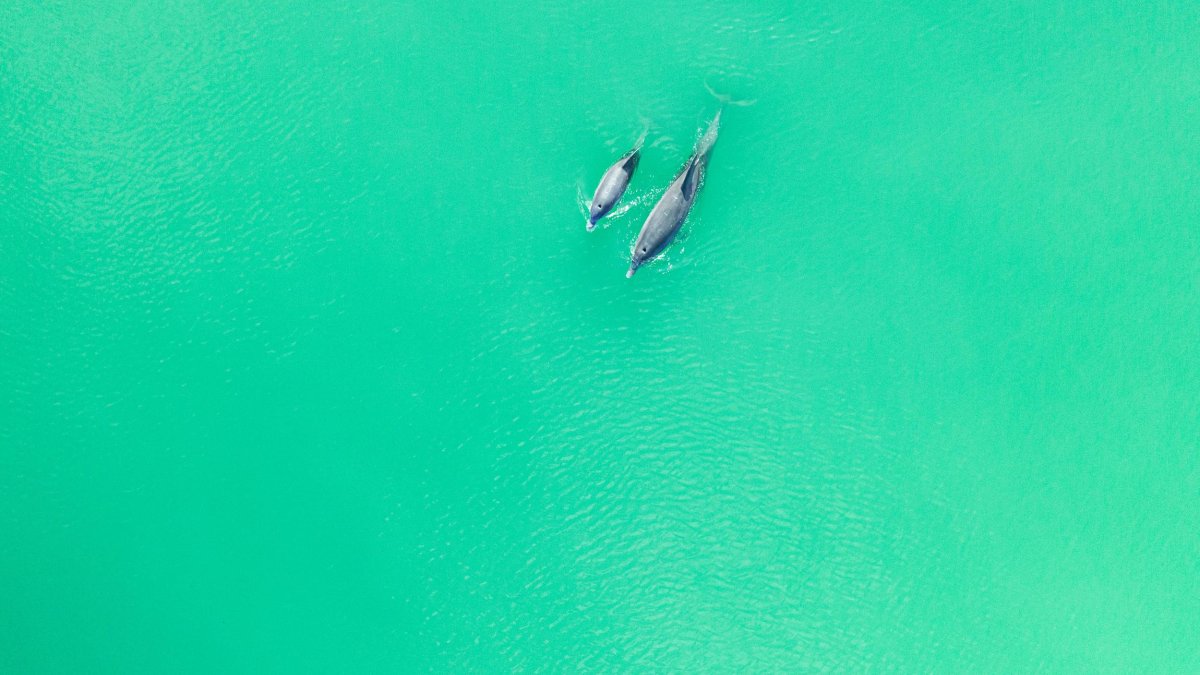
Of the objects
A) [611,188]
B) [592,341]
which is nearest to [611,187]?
[611,188]

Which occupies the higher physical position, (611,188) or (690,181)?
(611,188)

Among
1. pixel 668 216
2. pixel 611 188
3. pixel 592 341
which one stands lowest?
pixel 592 341

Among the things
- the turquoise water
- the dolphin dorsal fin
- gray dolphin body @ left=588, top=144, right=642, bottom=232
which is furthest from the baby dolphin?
the dolphin dorsal fin

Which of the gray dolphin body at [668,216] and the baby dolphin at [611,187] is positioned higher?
the baby dolphin at [611,187]

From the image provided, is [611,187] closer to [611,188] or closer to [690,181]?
[611,188]

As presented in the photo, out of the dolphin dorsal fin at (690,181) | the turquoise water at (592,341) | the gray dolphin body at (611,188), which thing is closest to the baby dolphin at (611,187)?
the gray dolphin body at (611,188)

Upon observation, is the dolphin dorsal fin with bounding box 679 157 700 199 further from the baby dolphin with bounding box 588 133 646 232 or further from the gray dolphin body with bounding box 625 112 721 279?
the baby dolphin with bounding box 588 133 646 232

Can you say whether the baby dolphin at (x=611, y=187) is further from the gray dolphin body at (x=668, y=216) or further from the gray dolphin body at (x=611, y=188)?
the gray dolphin body at (x=668, y=216)

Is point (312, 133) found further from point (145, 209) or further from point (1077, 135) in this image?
point (1077, 135)
